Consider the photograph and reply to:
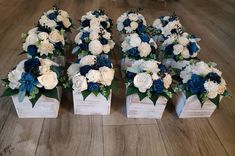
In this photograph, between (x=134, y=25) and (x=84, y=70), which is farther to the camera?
(x=134, y=25)

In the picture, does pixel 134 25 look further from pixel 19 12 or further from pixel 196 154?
pixel 19 12

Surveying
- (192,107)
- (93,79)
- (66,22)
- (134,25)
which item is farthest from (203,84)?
(66,22)

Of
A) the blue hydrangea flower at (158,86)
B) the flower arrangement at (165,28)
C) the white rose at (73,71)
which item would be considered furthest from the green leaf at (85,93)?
the flower arrangement at (165,28)

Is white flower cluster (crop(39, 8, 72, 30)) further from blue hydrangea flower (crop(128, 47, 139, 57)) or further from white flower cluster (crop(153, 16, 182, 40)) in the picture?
white flower cluster (crop(153, 16, 182, 40))

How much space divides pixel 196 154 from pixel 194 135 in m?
0.14

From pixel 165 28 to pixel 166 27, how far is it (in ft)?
0.04

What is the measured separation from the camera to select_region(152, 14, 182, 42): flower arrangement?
186cm

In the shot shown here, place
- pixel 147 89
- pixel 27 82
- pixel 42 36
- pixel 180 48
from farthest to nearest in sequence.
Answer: pixel 180 48 → pixel 42 36 → pixel 147 89 → pixel 27 82

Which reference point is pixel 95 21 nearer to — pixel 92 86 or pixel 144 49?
pixel 144 49

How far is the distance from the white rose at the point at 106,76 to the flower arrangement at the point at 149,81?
0.40 ft

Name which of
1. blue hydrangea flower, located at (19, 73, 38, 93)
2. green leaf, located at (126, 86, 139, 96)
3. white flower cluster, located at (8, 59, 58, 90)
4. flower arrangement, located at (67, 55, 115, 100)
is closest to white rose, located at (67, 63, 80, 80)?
flower arrangement, located at (67, 55, 115, 100)

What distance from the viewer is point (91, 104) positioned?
131cm

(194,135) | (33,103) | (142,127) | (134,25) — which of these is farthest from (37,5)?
(194,135)

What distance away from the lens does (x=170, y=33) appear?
73.1 inches
